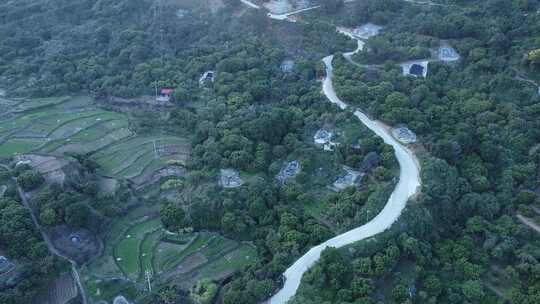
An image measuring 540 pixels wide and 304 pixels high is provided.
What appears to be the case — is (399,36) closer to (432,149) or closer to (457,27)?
(457,27)

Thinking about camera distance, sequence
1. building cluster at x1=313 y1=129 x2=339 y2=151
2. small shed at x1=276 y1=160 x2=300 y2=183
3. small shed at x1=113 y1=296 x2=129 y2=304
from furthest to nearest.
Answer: building cluster at x1=313 y1=129 x2=339 y2=151
small shed at x1=276 y1=160 x2=300 y2=183
small shed at x1=113 y1=296 x2=129 y2=304

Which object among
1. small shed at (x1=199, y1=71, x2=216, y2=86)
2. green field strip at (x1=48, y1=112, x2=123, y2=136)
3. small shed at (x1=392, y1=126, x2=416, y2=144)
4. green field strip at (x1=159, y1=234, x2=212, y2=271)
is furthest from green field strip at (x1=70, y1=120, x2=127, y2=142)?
small shed at (x1=392, y1=126, x2=416, y2=144)

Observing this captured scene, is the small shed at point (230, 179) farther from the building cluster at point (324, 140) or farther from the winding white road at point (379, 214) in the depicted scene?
the winding white road at point (379, 214)

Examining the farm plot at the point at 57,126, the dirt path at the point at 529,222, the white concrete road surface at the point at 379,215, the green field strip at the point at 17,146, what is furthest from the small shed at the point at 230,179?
the dirt path at the point at 529,222

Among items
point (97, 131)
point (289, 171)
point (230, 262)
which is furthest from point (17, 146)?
point (289, 171)

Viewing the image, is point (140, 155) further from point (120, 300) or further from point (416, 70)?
point (416, 70)

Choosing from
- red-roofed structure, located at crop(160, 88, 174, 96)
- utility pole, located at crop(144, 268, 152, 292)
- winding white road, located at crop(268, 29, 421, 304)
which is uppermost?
red-roofed structure, located at crop(160, 88, 174, 96)

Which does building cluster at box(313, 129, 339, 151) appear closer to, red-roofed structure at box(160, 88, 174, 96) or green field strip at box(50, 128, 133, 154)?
red-roofed structure at box(160, 88, 174, 96)
